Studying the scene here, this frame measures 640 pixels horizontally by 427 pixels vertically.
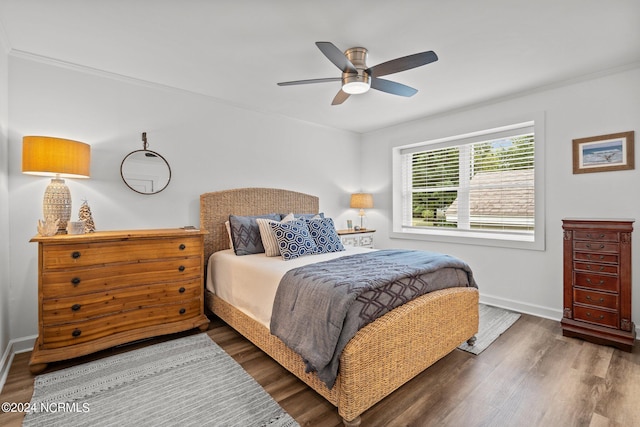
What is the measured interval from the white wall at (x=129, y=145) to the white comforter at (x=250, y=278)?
0.73 meters

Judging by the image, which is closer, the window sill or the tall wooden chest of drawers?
the tall wooden chest of drawers

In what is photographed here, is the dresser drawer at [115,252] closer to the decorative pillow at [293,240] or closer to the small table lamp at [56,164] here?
the small table lamp at [56,164]

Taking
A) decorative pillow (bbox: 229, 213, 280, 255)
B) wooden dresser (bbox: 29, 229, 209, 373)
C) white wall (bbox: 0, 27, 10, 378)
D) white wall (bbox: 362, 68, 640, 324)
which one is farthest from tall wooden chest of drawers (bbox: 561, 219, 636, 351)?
white wall (bbox: 0, 27, 10, 378)

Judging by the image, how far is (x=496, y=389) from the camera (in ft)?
6.41

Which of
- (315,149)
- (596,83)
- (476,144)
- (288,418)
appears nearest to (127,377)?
(288,418)

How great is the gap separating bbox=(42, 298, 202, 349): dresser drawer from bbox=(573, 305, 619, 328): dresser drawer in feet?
11.3

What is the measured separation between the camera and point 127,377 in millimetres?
2086

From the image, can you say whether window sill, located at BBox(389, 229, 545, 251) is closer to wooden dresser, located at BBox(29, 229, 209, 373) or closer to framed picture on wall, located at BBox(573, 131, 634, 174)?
framed picture on wall, located at BBox(573, 131, 634, 174)

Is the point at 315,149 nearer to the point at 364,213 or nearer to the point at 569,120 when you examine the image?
the point at 364,213

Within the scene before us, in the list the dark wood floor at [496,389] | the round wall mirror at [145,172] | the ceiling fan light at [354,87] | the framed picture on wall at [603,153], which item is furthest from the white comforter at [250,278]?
the framed picture on wall at [603,153]

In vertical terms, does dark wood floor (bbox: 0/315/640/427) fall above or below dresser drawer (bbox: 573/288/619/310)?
below

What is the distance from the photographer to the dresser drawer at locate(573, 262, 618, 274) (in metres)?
2.54

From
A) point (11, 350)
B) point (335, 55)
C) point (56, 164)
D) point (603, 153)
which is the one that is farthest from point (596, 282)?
point (11, 350)

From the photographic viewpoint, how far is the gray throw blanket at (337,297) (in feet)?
5.38
